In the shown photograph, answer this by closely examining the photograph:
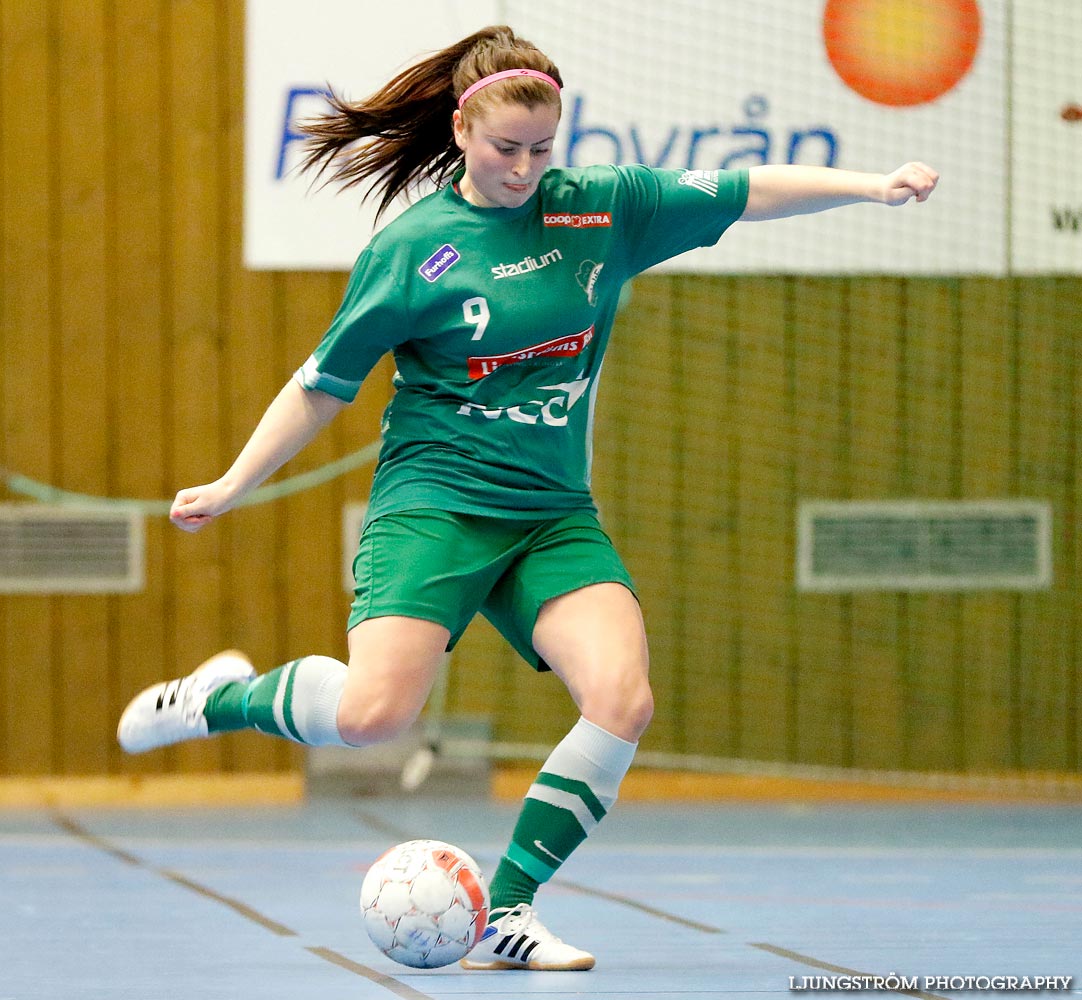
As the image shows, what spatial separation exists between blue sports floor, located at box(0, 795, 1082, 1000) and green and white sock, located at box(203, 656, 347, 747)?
44cm

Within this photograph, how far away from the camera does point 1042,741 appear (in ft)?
23.7

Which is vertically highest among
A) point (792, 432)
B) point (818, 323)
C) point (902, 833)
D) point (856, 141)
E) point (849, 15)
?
point (849, 15)

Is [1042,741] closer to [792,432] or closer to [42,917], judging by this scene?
[792,432]

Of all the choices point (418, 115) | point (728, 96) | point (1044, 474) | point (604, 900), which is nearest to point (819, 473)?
point (1044, 474)

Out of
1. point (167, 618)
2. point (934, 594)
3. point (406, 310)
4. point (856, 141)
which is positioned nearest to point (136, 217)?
point (167, 618)

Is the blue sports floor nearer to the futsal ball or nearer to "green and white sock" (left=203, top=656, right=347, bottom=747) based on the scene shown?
the futsal ball

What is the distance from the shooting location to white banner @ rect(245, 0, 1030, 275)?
22.5ft

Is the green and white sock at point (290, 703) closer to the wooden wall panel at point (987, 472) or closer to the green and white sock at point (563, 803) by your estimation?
the green and white sock at point (563, 803)

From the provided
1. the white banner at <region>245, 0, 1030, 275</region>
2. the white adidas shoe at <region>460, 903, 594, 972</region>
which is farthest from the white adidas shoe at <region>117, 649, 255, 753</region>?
the white banner at <region>245, 0, 1030, 275</region>

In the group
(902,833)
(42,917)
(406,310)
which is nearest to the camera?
(406,310)

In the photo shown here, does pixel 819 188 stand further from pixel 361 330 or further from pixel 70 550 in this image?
pixel 70 550

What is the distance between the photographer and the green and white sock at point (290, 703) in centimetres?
337

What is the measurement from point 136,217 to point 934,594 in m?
3.46

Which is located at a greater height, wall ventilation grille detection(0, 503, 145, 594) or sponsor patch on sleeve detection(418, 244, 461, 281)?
sponsor patch on sleeve detection(418, 244, 461, 281)
